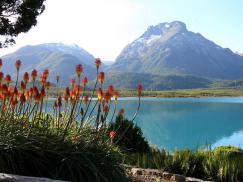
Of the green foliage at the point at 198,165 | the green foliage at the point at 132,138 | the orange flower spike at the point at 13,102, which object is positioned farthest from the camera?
the green foliage at the point at 132,138

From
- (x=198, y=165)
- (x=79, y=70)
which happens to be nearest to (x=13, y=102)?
(x=79, y=70)

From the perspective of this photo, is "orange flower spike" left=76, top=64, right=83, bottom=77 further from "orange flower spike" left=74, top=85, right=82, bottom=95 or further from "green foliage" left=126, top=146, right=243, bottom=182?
"green foliage" left=126, top=146, right=243, bottom=182

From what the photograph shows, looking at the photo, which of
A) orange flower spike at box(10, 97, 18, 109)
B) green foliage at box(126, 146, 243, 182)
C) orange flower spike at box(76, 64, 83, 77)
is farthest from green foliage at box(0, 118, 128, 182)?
Result: green foliage at box(126, 146, 243, 182)

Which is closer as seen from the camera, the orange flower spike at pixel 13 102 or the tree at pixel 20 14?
the orange flower spike at pixel 13 102

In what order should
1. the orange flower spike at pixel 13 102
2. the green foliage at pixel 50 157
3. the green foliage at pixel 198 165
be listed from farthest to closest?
the green foliage at pixel 198 165 < the orange flower spike at pixel 13 102 < the green foliage at pixel 50 157

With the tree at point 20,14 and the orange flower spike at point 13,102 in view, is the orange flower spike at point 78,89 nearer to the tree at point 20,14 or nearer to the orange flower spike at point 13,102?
the orange flower spike at point 13,102

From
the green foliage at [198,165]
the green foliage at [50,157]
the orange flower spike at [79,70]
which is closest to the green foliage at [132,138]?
the green foliage at [198,165]

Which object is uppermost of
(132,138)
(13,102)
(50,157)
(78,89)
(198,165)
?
(78,89)

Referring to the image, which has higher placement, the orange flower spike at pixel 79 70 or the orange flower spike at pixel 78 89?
the orange flower spike at pixel 79 70

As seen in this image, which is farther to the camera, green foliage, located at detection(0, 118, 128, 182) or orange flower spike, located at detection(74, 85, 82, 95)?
orange flower spike, located at detection(74, 85, 82, 95)

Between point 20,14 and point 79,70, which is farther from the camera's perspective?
point 20,14

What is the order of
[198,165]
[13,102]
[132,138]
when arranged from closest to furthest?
[13,102], [198,165], [132,138]

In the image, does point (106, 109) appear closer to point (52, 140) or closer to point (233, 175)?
point (52, 140)

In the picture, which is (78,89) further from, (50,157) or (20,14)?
(20,14)
